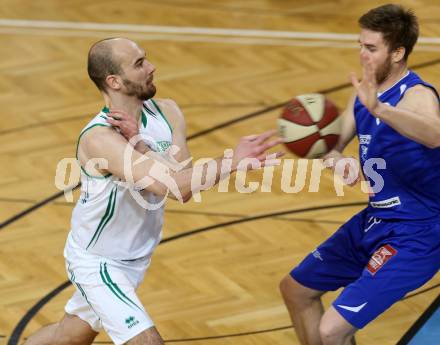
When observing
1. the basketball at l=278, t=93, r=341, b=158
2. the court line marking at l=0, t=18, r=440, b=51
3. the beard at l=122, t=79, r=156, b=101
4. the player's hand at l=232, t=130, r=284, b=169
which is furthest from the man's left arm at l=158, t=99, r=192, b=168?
the court line marking at l=0, t=18, r=440, b=51

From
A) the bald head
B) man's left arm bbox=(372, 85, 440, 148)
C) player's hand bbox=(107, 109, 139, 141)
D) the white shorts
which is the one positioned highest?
man's left arm bbox=(372, 85, 440, 148)

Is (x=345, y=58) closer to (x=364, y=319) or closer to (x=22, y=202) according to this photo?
(x=22, y=202)

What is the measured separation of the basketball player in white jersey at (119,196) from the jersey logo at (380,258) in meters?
0.83

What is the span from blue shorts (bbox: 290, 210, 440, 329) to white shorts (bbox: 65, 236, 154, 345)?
3.53 ft

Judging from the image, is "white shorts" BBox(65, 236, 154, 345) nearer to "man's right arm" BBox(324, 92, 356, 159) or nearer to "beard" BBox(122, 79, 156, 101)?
"beard" BBox(122, 79, 156, 101)

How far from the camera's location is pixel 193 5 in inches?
533

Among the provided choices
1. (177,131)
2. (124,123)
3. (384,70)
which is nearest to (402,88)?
(384,70)

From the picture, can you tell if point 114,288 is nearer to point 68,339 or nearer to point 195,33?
point 68,339

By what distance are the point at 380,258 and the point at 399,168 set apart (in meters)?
0.49

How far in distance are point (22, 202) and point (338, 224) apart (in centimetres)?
254

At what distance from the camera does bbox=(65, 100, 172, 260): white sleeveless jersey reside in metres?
6.15

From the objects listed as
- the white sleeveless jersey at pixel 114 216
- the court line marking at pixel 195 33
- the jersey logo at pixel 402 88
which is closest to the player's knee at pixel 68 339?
the white sleeveless jersey at pixel 114 216

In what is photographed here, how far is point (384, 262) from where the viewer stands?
600 centimetres

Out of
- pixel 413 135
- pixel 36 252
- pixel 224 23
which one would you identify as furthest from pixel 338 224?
pixel 224 23
